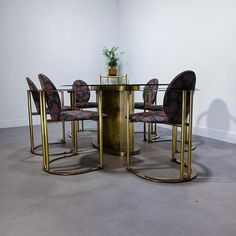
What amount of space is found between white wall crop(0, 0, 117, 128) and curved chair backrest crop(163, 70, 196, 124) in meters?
3.40

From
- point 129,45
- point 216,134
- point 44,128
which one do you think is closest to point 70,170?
point 44,128

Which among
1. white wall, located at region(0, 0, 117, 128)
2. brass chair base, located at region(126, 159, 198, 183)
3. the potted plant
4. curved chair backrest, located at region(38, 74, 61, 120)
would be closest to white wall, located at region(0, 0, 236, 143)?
white wall, located at region(0, 0, 117, 128)

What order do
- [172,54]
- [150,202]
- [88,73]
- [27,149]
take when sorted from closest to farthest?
[150,202], [27,149], [172,54], [88,73]

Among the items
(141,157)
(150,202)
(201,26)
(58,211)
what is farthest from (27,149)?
(201,26)

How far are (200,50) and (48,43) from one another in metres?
2.81

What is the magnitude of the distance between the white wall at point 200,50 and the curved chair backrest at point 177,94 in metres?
1.47

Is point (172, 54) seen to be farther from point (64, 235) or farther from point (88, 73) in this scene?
point (64, 235)

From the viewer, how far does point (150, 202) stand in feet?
5.16

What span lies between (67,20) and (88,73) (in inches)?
43.8

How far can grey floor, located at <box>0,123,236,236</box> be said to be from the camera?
1289 mm

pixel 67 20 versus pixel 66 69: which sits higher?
pixel 67 20

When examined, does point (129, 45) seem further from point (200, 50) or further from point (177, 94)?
point (177, 94)

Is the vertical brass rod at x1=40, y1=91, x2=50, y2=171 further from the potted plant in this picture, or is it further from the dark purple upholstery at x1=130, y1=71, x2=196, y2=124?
the potted plant

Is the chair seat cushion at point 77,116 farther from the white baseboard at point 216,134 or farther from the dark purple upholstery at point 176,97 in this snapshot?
the white baseboard at point 216,134
